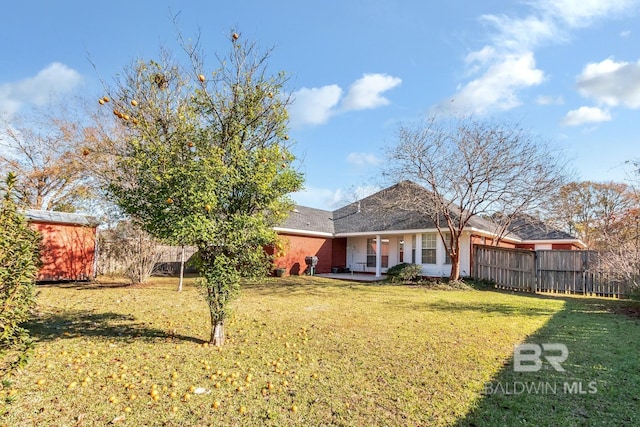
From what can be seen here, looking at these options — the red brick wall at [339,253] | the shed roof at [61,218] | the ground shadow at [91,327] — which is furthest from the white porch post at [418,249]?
the shed roof at [61,218]

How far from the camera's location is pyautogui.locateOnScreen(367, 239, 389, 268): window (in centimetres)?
2028

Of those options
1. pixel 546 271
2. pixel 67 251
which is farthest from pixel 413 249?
pixel 67 251

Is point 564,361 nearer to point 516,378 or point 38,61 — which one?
point 516,378

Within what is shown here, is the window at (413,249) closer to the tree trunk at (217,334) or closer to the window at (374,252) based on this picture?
the window at (374,252)

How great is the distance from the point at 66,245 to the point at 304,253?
11433 millimetres

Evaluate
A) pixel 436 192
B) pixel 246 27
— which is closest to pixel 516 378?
pixel 246 27

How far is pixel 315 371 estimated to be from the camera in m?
4.21

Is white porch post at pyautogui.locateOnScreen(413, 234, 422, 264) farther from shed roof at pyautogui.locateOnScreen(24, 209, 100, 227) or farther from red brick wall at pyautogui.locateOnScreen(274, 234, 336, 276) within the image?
shed roof at pyautogui.locateOnScreen(24, 209, 100, 227)

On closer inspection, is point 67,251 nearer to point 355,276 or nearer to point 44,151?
point 44,151

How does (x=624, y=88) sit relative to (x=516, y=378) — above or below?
above

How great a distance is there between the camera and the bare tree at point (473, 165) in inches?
535

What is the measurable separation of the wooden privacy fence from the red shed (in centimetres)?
1721

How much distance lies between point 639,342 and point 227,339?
23.7 ft

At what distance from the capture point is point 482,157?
535 inches
